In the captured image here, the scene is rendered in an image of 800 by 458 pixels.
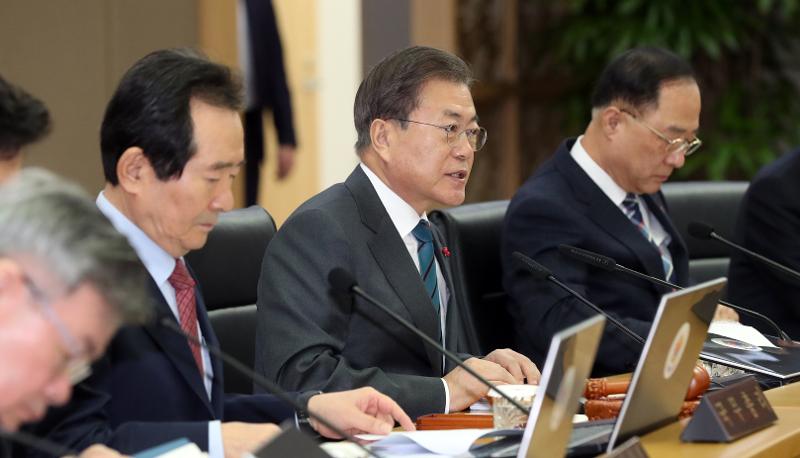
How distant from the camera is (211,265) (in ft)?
9.18

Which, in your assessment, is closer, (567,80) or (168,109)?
(168,109)

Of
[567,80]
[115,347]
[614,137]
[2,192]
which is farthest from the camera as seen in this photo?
[567,80]

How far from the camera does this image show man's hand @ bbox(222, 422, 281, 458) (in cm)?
194

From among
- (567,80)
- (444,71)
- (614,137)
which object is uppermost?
(444,71)

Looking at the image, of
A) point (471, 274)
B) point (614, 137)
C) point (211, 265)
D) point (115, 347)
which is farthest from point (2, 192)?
point (614, 137)

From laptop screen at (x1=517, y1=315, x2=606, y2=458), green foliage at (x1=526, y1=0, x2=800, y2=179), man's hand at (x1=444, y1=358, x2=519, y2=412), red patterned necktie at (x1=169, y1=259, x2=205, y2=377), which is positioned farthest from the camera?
green foliage at (x1=526, y1=0, x2=800, y2=179)

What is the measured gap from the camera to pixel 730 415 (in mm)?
2143

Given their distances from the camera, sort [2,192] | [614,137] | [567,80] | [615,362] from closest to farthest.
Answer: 1. [2,192]
2. [615,362]
3. [614,137]
4. [567,80]

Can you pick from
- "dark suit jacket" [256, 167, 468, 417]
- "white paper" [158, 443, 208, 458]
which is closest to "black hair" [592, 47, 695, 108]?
"dark suit jacket" [256, 167, 468, 417]

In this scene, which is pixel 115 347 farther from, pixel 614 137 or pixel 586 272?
pixel 614 137

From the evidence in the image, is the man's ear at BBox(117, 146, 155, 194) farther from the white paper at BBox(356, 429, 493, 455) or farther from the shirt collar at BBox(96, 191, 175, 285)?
the white paper at BBox(356, 429, 493, 455)

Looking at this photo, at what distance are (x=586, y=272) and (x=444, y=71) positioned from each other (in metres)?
0.70

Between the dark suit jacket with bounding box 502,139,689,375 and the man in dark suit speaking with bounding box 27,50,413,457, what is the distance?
3.24 ft

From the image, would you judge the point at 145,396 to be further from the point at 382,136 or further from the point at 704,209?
the point at 704,209
